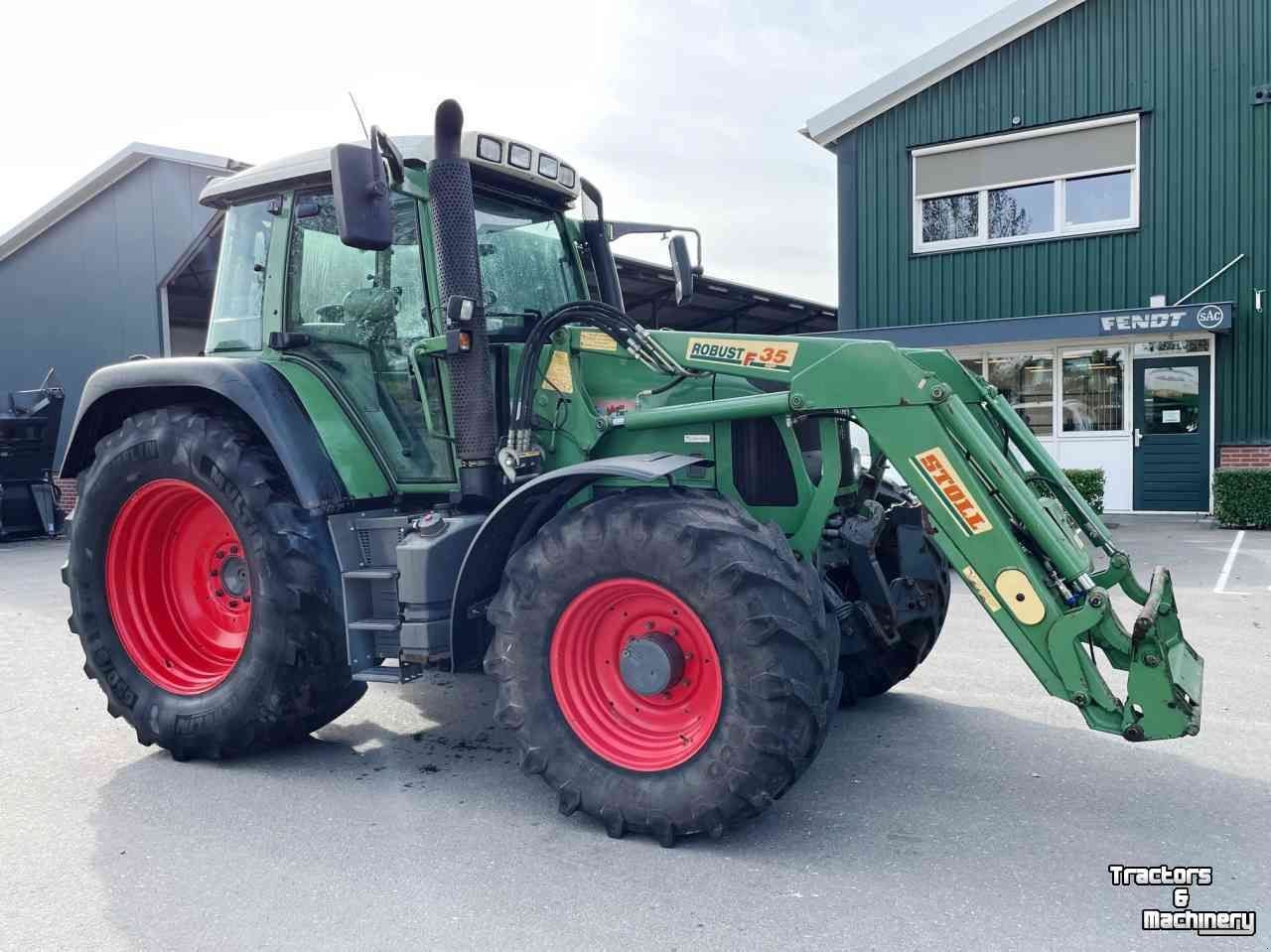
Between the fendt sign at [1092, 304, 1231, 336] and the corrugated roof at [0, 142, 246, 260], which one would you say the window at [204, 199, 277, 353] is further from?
the fendt sign at [1092, 304, 1231, 336]

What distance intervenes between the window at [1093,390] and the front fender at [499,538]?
452 inches

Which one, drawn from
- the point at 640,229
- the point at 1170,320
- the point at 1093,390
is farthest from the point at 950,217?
the point at 640,229

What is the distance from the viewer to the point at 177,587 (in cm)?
496

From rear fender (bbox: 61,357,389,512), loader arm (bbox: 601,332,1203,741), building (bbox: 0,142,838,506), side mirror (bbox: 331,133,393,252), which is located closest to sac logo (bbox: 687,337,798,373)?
loader arm (bbox: 601,332,1203,741)

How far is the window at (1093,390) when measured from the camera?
13.7m

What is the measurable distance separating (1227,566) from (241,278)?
879cm

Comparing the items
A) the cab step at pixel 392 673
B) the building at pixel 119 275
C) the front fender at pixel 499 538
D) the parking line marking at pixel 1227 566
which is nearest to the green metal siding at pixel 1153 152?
the parking line marking at pixel 1227 566

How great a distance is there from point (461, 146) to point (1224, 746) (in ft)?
13.5

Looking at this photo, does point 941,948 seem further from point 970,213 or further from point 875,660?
point 970,213

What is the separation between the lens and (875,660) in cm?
498

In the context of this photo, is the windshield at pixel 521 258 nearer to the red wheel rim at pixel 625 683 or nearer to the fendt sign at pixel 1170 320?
the red wheel rim at pixel 625 683

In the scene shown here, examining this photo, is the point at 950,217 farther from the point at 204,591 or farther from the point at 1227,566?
the point at 204,591

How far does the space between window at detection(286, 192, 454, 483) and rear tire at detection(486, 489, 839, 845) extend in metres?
Answer: 1.07

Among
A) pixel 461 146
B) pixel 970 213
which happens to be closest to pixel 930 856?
pixel 461 146
